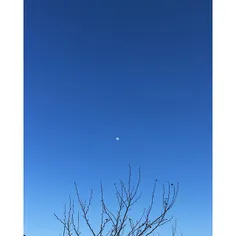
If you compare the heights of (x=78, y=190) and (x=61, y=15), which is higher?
(x=61, y=15)

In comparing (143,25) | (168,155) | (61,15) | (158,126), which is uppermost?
(143,25)

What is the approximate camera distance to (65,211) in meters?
2.10
